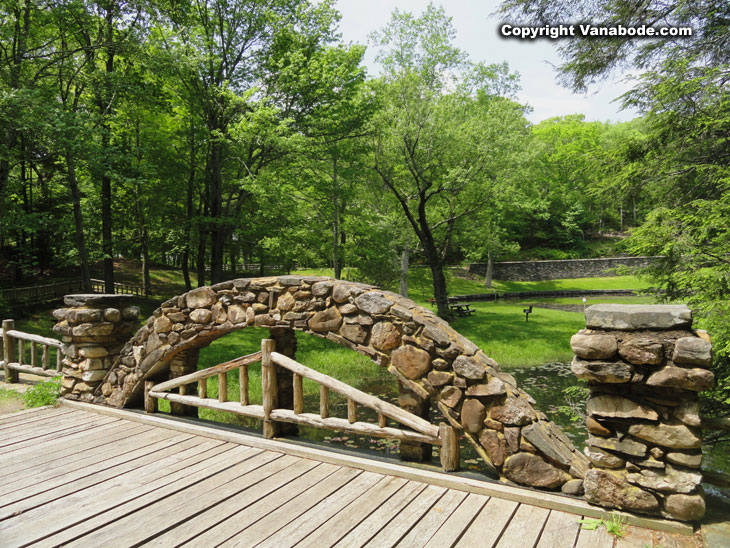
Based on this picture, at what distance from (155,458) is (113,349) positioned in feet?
7.11

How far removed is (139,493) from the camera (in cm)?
338

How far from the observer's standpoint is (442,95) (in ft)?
57.4

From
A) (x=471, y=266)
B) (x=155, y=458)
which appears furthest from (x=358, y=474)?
(x=471, y=266)

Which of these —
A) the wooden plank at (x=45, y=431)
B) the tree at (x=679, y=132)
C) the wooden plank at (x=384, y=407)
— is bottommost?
the wooden plank at (x=45, y=431)

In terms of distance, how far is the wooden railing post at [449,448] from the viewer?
3.54m

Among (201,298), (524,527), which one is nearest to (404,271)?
(201,298)

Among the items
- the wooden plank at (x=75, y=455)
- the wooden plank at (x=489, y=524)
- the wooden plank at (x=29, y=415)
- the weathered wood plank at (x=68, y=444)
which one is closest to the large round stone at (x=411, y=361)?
the wooden plank at (x=489, y=524)

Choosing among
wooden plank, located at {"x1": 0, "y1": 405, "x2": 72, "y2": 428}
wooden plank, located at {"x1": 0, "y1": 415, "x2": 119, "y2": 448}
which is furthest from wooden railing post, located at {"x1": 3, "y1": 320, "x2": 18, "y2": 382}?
wooden plank, located at {"x1": 0, "y1": 415, "x2": 119, "y2": 448}

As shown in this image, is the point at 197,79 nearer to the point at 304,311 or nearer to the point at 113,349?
the point at 113,349

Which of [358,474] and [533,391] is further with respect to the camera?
[533,391]

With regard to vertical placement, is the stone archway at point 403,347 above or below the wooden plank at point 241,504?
above

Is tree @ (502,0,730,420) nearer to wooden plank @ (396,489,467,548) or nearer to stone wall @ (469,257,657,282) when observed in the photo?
wooden plank @ (396,489,467,548)

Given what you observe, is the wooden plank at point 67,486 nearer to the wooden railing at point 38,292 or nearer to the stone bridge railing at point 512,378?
the stone bridge railing at point 512,378

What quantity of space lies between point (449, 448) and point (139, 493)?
2.44m
